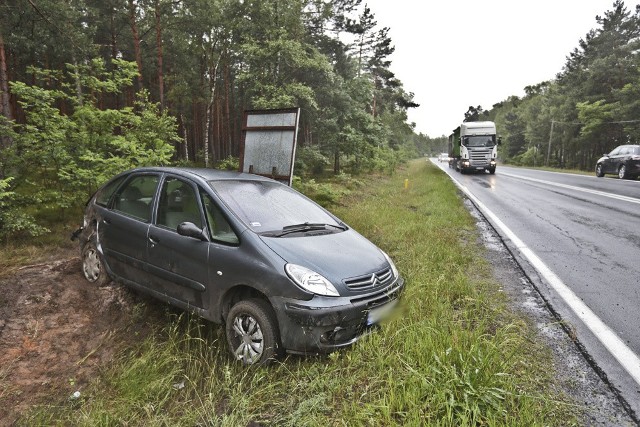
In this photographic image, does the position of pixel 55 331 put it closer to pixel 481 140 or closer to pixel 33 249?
pixel 33 249

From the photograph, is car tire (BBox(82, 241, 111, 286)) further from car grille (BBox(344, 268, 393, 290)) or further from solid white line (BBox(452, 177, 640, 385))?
solid white line (BBox(452, 177, 640, 385))

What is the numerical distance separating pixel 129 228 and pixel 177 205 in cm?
75

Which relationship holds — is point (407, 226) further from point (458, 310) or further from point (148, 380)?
point (148, 380)

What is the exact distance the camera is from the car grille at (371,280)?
9.87 feet

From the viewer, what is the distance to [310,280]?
2.90m

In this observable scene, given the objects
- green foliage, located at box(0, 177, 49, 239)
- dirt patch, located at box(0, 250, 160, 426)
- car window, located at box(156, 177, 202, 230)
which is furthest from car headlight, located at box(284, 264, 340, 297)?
green foliage, located at box(0, 177, 49, 239)

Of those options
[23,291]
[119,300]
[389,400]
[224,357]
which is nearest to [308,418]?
[389,400]

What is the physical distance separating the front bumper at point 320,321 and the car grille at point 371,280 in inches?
3.7

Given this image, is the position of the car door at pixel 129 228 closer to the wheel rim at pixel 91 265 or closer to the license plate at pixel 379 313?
the wheel rim at pixel 91 265

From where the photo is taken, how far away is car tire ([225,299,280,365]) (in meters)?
2.94

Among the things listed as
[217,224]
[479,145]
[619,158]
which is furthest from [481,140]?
[217,224]

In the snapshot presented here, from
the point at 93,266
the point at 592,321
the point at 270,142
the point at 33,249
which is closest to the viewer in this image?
the point at 592,321

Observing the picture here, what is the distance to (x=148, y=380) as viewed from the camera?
3.13m

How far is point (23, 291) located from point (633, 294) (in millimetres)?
7118
